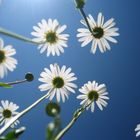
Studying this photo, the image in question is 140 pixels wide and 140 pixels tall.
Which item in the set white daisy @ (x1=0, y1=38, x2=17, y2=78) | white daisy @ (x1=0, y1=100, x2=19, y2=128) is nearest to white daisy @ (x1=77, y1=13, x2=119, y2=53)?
white daisy @ (x1=0, y1=38, x2=17, y2=78)

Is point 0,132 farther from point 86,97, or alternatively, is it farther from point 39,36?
point 86,97

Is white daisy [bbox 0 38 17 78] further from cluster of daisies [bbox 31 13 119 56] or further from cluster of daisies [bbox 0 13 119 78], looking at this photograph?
cluster of daisies [bbox 31 13 119 56]

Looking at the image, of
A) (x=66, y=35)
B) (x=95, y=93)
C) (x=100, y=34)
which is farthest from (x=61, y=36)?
(x=95, y=93)

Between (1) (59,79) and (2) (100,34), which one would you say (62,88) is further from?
(2) (100,34)

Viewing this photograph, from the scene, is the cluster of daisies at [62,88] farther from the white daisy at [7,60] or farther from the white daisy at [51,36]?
the white daisy at [7,60]

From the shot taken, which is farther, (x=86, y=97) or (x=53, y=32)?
(x=86, y=97)

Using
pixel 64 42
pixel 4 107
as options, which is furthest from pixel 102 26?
pixel 4 107
